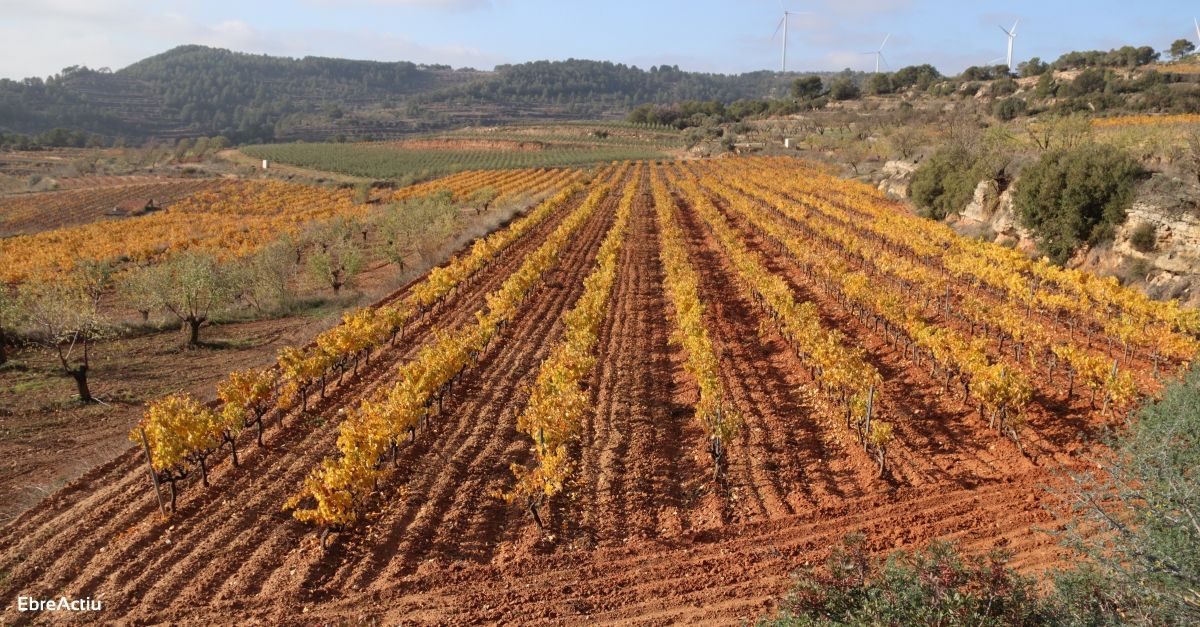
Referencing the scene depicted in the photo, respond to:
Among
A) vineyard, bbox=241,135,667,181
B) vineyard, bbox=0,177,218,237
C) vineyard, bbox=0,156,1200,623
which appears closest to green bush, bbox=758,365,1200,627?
A: vineyard, bbox=0,156,1200,623

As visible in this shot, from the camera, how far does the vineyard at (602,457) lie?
11281mm

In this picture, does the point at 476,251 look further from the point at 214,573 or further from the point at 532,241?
the point at 214,573

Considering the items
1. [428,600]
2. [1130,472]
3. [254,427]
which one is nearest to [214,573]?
[428,600]

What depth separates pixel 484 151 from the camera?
132 meters

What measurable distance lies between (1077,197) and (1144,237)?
3329mm

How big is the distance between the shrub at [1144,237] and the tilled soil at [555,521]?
14.8m

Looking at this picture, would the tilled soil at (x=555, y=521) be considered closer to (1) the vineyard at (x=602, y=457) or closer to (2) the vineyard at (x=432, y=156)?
(1) the vineyard at (x=602, y=457)

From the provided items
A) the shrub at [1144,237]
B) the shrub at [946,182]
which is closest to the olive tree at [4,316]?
the shrub at [1144,237]

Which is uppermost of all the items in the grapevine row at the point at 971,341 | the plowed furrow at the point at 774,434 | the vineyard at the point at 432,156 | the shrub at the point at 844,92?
the shrub at the point at 844,92

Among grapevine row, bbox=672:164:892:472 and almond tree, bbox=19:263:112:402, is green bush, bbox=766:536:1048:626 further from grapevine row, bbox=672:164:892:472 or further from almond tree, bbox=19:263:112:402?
almond tree, bbox=19:263:112:402

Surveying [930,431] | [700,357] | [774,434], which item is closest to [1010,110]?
[930,431]

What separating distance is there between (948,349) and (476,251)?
22.8 metres

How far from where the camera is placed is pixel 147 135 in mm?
182875

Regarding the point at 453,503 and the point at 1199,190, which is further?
the point at 1199,190
